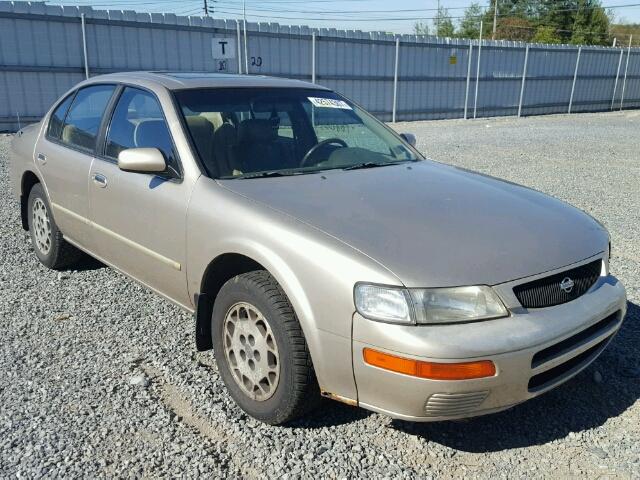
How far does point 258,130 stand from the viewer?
3473 millimetres

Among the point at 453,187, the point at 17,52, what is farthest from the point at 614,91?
the point at 453,187

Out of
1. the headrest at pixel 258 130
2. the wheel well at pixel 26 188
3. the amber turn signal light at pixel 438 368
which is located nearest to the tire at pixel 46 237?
the wheel well at pixel 26 188

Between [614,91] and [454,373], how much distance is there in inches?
1174

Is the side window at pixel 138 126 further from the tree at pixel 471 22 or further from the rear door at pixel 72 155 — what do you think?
the tree at pixel 471 22

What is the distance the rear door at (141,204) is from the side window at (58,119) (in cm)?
90

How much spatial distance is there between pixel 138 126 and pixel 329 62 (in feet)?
50.3

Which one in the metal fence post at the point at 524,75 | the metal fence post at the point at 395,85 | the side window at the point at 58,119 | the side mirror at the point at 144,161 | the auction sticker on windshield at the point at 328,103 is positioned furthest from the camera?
the metal fence post at the point at 524,75

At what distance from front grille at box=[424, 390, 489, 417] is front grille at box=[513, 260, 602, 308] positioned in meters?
0.42

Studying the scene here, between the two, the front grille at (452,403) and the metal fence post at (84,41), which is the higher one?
the metal fence post at (84,41)

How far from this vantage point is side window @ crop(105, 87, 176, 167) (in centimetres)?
337

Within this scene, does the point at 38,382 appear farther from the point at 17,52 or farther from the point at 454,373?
the point at 17,52

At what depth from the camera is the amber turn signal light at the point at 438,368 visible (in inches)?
86.0

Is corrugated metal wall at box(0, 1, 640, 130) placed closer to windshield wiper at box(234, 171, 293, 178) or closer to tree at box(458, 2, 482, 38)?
windshield wiper at box(234, 171, 293, 178)

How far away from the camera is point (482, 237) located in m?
2.57
